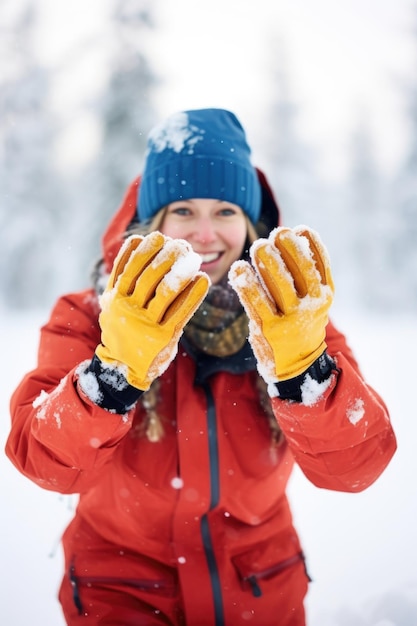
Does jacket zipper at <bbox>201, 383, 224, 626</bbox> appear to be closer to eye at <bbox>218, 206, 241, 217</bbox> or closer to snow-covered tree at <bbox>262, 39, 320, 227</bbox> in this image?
eye at <bbox>218, 206, 241, 217</bbox>

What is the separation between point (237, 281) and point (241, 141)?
4.43 feet

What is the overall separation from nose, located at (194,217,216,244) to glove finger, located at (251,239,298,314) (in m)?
0.69

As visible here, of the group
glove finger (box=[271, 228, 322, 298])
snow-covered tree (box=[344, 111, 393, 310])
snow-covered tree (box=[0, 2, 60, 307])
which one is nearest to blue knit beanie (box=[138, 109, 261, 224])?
glove finger (box=[271, 228, 322, 298])

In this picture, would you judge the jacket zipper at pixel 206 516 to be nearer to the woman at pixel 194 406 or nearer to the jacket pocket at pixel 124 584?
the woman at pixel 194 406

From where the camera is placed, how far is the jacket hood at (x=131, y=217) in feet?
7.61

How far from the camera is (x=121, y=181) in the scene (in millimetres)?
16281

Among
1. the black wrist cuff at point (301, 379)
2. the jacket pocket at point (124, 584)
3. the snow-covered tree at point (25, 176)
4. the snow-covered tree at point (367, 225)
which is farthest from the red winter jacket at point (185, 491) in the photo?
the snow-covered tree at point (367, 225)

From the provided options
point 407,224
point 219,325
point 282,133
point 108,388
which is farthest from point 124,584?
point 407,224

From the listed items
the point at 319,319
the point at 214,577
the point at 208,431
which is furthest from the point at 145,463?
the point at 319,319

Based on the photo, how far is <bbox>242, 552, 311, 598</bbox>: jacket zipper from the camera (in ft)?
6.60

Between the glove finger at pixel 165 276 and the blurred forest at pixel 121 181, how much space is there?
42.6ft

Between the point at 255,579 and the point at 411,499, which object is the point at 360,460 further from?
the point at 411,499

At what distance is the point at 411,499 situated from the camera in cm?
398

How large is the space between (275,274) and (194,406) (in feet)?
2.56
